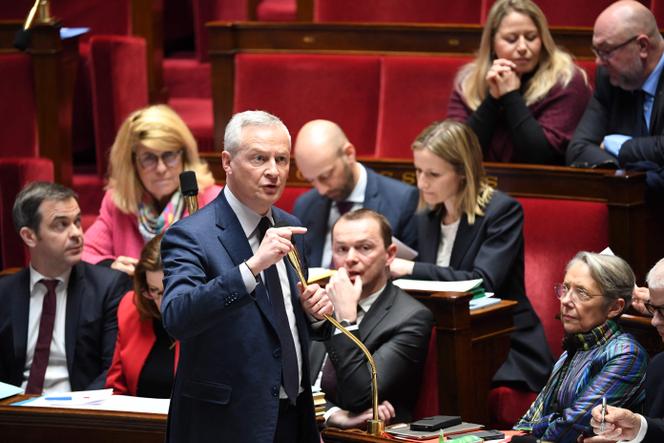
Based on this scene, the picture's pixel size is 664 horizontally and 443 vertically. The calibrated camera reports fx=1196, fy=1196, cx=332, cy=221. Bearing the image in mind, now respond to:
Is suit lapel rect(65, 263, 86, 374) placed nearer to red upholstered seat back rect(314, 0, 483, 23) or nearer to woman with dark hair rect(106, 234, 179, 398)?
woman with dark hair rect(106, 234, 179, 398)

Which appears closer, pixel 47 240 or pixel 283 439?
pixel 283 439

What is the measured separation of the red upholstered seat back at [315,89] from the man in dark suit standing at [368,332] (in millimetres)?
511

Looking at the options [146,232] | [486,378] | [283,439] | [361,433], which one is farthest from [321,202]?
[283,439]

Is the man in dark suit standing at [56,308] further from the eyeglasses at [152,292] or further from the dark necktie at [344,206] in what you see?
the dark necktie at [344,206]

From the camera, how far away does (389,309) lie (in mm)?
1294

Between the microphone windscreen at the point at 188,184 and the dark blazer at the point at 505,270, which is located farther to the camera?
the dark blazer at the point at 505,270

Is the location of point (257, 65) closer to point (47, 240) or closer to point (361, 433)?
point (47, 240)

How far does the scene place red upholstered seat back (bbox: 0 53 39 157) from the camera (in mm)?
1841

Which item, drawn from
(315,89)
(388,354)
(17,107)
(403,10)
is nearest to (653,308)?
(388,354)

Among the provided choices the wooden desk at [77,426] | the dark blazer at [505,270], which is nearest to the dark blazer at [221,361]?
the wooden desk at [77,426]

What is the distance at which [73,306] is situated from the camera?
4.82 ft

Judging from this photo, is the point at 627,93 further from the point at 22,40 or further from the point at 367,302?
the point at 22,40

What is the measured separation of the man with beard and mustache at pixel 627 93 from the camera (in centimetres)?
148

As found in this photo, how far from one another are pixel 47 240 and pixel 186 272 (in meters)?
0.60
